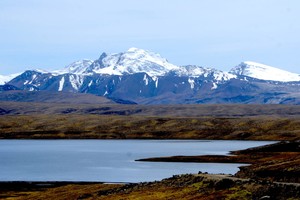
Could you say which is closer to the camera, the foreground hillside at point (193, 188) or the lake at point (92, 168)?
the foreground hillside at point (193, 188)

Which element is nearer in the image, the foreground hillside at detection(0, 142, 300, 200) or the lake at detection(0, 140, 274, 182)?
the foreground hillside at detection(0, 142, 300, 200)

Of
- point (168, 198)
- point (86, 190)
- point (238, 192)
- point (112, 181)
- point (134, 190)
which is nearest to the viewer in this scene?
point (238, 192)

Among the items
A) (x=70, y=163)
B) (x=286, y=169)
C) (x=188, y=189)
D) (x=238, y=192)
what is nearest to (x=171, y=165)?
(x=70, y=163)

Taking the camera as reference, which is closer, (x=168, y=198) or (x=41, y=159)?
(x=168, y=198)

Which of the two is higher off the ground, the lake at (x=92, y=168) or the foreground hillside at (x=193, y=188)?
the foreground hillside at (x=193, y=188)

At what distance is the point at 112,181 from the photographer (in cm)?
10294

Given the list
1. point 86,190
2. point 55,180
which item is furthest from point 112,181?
point 86,190

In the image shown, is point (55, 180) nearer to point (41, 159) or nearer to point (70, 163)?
point (70, 163)

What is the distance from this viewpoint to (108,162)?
143m

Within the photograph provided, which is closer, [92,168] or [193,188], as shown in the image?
[193,188]

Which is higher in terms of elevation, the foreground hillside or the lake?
the foreground hillside

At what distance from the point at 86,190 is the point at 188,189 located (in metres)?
21.7

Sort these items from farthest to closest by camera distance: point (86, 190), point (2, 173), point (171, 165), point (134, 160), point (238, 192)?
point (134, 160), point (171, 165), point (2, 173), point (86, 190), point (238, 192)

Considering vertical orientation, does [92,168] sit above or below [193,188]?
below
